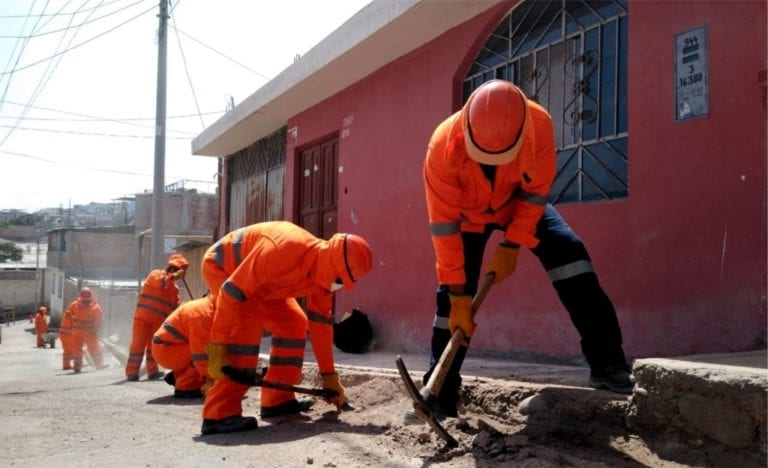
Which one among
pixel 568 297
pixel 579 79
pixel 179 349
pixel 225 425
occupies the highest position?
pixel 579 79

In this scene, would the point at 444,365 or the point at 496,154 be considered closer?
the point at 496,154

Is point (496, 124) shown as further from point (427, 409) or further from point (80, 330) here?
point (80, 330)

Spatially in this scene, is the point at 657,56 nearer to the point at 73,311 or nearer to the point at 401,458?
the point at 401,458

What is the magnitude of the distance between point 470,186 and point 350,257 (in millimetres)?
991

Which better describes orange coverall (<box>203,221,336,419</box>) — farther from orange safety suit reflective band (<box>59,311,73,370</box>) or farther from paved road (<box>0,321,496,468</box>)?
orange safety suit reflective band (<box>59,311,73,370</box>)

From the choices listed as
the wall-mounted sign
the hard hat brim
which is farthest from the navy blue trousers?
the wall-mounted sign

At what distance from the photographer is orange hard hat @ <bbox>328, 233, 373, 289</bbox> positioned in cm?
381

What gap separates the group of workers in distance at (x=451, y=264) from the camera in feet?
9.78

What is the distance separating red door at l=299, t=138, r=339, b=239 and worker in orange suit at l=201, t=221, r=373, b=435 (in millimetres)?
4029

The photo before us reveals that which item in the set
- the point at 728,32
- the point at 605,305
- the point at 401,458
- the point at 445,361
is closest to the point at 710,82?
the point at 728,32

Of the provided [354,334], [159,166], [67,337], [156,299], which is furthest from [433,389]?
[67,337]

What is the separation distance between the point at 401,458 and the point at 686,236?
2.26 meters

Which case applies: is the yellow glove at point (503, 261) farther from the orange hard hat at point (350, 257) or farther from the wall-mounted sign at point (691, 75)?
the wall-mounted sign at point (691, 75)

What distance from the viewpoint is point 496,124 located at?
2.73m
